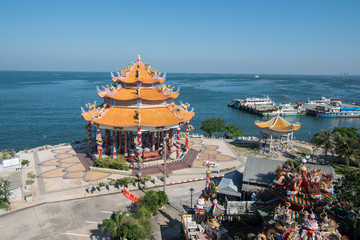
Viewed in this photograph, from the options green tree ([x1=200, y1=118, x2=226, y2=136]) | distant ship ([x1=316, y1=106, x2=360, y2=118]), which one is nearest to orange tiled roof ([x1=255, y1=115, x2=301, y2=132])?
green tree ([x1=200, y1=118, x2=226, y2=136])

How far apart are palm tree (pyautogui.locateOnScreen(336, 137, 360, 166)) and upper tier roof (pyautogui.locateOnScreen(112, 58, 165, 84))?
87.8 ft

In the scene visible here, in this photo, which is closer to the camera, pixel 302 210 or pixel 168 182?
pixel 302 210

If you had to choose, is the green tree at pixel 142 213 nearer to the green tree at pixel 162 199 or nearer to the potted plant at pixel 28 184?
the green tree at pixel 162 199

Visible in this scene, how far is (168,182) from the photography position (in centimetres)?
2983

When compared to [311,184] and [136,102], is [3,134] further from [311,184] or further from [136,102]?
[311,184]

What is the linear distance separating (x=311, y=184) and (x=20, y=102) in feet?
427

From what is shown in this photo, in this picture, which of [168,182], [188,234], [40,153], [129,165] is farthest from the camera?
[40,153]

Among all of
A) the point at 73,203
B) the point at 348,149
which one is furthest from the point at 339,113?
the point at 73,203

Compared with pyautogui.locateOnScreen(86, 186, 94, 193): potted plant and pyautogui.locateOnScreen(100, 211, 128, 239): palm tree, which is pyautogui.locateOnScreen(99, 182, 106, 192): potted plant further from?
pyautogui.locateOnScreen(100, 211, 128, 239): palm tree

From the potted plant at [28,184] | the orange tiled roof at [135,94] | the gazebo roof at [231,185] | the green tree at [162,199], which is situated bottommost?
the potted plant at [28,184]

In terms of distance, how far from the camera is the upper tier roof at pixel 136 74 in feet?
121

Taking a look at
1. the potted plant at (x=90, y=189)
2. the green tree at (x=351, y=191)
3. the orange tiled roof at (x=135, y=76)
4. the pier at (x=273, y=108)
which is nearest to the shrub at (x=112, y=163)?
the potted plant at (x=90, y=189)

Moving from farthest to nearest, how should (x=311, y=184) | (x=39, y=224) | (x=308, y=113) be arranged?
(x=308, y=113) → (x=39, y=224) → (x=311, y=184)

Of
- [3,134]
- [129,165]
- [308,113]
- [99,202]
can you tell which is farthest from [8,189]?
[308,113]
